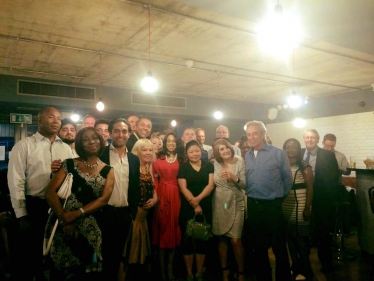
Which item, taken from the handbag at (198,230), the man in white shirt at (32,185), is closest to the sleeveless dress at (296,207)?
the handbag at (198,230)

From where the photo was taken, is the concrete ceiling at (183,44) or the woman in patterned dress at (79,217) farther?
the concrete ceiling at (183,44)

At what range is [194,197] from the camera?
3.50 meters

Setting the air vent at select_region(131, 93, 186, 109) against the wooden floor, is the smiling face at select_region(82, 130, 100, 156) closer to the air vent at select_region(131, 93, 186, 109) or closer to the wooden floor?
the wooden floor

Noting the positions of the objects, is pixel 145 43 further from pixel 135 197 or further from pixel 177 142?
pixel 135 197

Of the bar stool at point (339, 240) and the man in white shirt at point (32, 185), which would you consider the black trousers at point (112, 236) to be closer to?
the man in white shirt at point (32, 185)

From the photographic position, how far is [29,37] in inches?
189

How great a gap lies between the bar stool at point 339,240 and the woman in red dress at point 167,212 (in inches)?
101

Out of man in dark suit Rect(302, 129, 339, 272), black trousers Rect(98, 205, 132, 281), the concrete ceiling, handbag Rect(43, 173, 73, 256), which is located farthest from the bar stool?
handbag Rect(43, 173, 73, 256)

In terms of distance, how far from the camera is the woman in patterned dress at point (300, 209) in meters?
3.32

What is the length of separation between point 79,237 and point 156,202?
1077 mm

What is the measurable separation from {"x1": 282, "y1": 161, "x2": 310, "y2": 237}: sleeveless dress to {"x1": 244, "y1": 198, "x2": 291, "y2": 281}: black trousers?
136 millimetres

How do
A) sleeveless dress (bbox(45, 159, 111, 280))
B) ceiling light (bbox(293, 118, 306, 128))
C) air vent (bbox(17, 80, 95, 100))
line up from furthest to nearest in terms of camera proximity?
1. ceiling light (bbox(293, 118, 306, 128))
2. air vent (bbox(17, 80, 95, 100))
3. sleeveless dress (bbox(45, 159, 111, 280))

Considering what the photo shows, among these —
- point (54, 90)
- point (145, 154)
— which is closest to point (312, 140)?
point (145, 154)

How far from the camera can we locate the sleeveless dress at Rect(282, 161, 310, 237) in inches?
131
